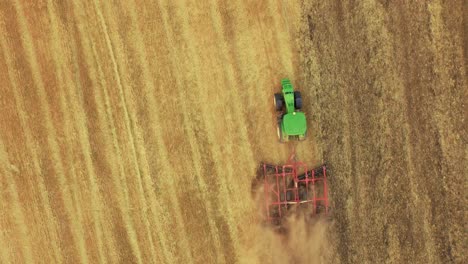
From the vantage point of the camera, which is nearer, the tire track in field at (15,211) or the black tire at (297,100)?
the black tire at (297,100)

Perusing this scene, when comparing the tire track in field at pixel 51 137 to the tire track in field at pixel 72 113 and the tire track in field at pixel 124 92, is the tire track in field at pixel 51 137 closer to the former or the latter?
the tire track in field at pixel 72 113

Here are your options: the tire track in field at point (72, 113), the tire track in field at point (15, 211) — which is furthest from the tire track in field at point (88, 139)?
the tire track in field at point (15, 211)

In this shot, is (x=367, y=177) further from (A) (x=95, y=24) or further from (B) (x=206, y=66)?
(A) (x=95, y=24)

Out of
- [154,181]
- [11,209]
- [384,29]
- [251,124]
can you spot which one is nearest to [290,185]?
[251,124]

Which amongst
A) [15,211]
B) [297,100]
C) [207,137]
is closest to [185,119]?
[207,137]

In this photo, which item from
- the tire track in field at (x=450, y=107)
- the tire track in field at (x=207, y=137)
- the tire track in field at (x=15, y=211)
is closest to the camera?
the tire track in field at (x=450, y=107)

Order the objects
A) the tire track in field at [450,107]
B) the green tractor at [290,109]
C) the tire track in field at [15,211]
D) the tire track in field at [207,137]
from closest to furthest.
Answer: the green tractor at [290,109] → the tire track in field at [450,107] → the tire track in field at [207,137] → the tire track in field at [15,211]

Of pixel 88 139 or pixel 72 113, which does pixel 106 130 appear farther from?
pixel 72 113
